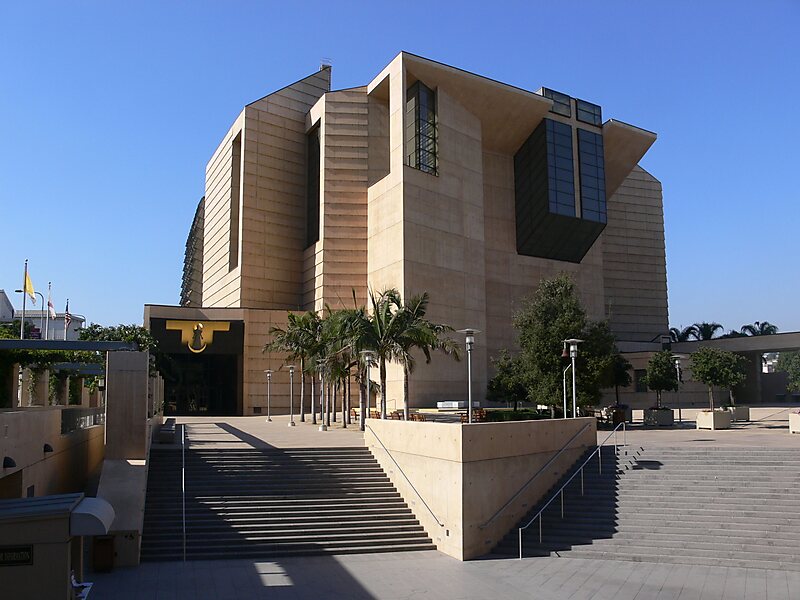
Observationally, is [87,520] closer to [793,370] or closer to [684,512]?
[684,512]

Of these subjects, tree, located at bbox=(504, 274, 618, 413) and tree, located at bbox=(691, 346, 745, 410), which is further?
tree, located at bbox=(691, 346, 745, 410)

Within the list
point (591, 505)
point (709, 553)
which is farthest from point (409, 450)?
point (709, 553)

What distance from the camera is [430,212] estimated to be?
Result: 55656mm

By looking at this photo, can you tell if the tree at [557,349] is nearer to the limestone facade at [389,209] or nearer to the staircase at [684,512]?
the staircase at [684,512]

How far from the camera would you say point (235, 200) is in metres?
69.3

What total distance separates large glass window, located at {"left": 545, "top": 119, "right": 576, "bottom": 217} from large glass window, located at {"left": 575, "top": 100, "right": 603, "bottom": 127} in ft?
8.59

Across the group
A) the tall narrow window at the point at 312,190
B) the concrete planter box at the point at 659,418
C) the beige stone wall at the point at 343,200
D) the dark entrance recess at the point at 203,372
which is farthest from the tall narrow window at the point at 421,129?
the concrete planter box at the point at 659,418

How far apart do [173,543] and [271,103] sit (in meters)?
55.9

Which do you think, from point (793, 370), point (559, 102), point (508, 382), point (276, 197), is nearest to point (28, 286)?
point (508, 382)

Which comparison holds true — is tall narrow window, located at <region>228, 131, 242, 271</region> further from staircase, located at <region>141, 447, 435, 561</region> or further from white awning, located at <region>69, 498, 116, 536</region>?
white awning, located at <region>69, 498, 116, 536</region>

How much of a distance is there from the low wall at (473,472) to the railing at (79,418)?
9.56 m

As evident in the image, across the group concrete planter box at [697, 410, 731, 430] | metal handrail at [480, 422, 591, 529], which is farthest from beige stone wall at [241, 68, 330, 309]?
metal handrail at [480, 422, 591, 529]

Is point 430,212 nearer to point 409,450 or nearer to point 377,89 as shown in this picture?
point 377,89

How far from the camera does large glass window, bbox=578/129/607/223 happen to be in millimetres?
65312
